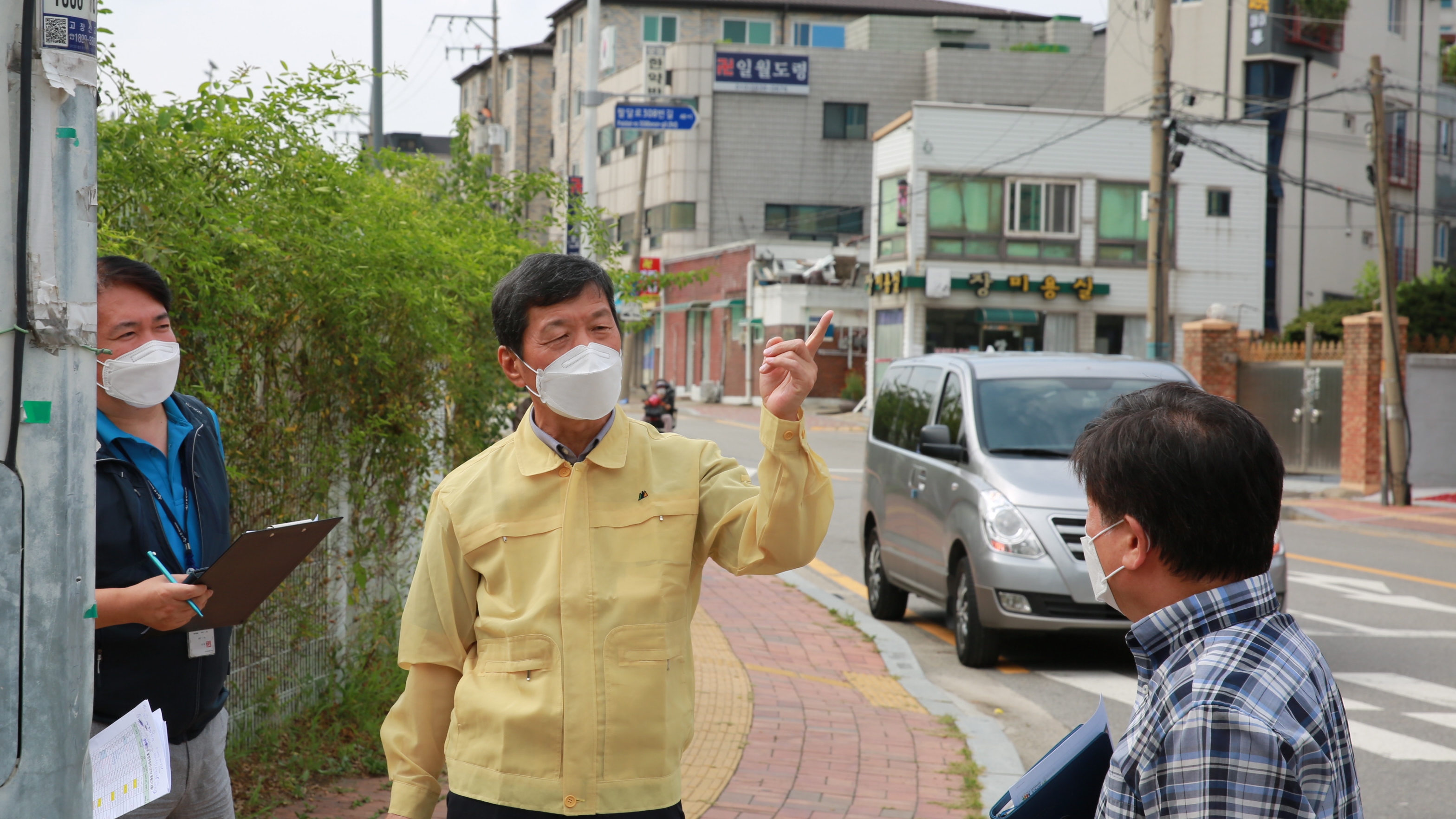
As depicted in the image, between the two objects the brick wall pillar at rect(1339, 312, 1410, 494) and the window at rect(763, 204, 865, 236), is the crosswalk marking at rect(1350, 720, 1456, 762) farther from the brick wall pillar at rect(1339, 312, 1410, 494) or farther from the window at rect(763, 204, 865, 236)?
the window at rect(763, 204, 865, 236)

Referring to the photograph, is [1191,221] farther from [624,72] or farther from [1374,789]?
[1374,789]

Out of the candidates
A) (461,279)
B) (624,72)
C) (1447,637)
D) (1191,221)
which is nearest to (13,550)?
(461,279)

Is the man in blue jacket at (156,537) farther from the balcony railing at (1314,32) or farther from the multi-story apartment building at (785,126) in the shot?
the multi-story apartment building at (785,126)

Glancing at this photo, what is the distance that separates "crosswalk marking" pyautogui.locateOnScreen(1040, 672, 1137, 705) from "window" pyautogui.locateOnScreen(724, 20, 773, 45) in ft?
176

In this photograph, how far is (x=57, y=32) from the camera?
6.28ft

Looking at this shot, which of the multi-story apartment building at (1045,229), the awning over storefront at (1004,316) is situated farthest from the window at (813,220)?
the awning over storefront at (1004,316)

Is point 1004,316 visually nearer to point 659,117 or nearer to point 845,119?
point 845,119

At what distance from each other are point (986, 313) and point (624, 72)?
23.6m

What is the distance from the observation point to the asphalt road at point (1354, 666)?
6.39 m

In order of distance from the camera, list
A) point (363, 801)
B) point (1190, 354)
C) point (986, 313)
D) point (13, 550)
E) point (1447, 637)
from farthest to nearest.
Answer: point (986, 313) < point (1190, 354) < point (1447, 637) < point (363, 801) < point (13, 550)

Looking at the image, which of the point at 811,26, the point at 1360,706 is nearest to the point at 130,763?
the point at 1360,706

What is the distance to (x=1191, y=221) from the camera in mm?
38188

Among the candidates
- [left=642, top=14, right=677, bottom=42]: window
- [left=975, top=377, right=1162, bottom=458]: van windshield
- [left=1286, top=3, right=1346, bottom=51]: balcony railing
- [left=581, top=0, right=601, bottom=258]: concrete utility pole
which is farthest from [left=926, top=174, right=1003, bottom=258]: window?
[left=975, top=377, right=1162, bottom=458]: van windshield

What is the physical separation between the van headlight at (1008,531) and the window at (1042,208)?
30.1 m
